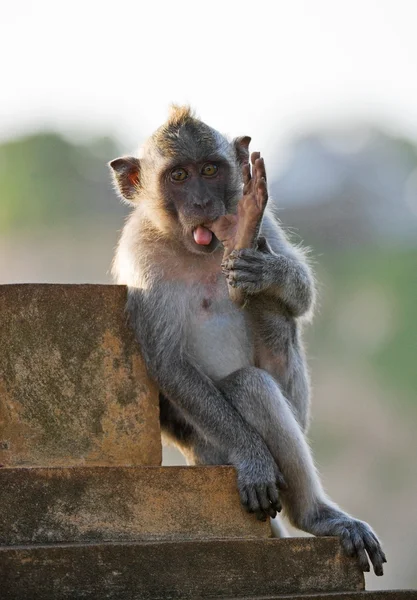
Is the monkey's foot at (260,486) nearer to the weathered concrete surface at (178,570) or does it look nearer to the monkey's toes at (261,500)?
the monkey's toes at (261,500)

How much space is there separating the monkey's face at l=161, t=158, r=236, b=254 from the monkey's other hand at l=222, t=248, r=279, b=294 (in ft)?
1.02

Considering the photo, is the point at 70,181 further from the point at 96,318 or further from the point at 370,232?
the point at 96,318

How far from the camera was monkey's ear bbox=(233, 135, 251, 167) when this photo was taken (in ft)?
28.7

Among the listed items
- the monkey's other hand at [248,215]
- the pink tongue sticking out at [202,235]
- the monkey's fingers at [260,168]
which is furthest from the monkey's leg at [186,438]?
the monkey's fingers at [260,168]

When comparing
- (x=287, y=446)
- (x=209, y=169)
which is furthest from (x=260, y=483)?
(x=209, y=169)

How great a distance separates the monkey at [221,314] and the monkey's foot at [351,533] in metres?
0.01

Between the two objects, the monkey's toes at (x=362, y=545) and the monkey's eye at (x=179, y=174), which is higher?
the monkey's eye at (x=179, y=174)

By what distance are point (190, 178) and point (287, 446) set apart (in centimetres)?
163

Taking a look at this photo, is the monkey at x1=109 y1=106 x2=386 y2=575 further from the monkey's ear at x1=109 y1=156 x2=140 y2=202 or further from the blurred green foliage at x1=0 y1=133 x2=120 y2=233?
the blurred green foliage at x1=0 y1=133 x2=120 y2=233

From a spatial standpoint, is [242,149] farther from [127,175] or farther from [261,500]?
[261,500]

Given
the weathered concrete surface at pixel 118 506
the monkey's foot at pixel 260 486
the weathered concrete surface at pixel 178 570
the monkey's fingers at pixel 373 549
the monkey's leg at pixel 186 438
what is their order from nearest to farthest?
the weathered concrete surface at pixel 178 570 → the weathered concrete surface at pixel 118 506 → the monkey's foot at pixel 260 486 → the monkey's fingers at pixel 373 549 → the monkey's leg at pixel 186 438

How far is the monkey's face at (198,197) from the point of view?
26.8 feet

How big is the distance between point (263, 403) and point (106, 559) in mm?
1603

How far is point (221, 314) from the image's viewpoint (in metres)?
8.48
